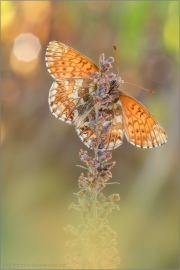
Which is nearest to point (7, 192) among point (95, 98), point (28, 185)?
point (28, 185)

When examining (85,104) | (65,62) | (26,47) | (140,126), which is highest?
(26,47)

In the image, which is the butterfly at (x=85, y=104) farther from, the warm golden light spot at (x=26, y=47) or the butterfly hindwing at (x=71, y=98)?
the warm golden light spot at (x=26, y=47)

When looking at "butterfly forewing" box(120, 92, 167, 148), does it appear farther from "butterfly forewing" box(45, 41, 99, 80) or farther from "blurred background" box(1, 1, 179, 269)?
"blurred background" box(1, 1, 179, 269)

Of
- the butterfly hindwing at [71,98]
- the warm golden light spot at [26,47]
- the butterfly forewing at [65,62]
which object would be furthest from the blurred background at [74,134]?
the butterfly forewing at [65,62]

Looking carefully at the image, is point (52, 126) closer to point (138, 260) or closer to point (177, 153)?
point (177, 153)

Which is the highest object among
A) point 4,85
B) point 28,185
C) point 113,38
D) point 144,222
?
point 113,38

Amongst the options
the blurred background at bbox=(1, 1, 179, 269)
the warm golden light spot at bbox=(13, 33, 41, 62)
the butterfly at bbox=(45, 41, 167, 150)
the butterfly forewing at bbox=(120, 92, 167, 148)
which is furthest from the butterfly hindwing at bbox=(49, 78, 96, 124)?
the warm golden light spot at bbox=(13, 33, 41, 62)

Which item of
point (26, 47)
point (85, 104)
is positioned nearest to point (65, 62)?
point (85, 104)

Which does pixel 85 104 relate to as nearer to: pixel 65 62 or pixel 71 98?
pixel 71 98
